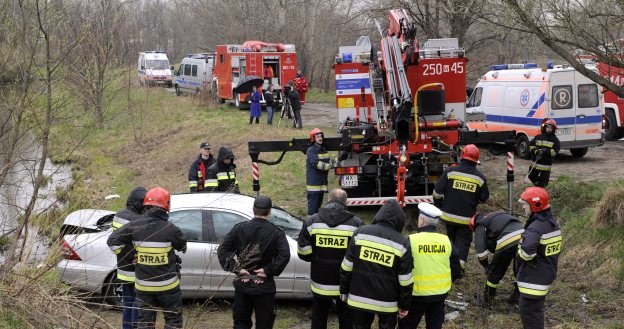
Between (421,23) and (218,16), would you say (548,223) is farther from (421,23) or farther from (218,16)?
(218,16)

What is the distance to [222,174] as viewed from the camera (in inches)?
403

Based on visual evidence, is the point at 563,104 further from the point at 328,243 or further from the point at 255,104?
the point at 328,243

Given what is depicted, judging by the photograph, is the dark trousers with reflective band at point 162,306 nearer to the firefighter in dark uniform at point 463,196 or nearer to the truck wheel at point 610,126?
the firefighter in dark uniform at point 463,196

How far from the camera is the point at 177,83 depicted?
3647 centimetres

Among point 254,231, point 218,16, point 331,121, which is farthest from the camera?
point 218,16

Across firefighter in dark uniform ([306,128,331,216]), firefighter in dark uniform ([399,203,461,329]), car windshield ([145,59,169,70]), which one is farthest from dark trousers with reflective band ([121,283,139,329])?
car windshield ([145,59,169,70])

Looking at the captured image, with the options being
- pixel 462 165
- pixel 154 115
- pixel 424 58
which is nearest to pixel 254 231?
pixel 462 165

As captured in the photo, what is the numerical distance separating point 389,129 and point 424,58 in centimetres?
154

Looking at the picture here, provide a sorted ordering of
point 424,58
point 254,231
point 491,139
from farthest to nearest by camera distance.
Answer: point 424,58 → point 491,139 → point 254,231

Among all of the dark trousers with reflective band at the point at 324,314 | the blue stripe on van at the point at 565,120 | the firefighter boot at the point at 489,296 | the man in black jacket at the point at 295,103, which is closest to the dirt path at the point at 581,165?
the blue stripe on van at the point at 565,120

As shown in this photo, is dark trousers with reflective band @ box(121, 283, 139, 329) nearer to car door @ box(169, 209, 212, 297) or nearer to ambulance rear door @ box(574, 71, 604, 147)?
car door @ box(169, 209, 212, 297)

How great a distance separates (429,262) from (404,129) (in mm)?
5626

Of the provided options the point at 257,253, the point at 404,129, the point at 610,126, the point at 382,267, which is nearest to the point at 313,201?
the point at 404,129

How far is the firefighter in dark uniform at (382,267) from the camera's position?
18.5 feet
